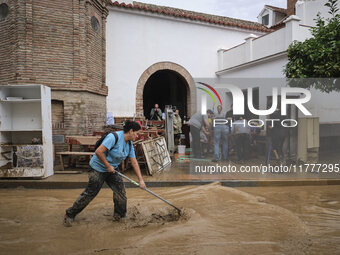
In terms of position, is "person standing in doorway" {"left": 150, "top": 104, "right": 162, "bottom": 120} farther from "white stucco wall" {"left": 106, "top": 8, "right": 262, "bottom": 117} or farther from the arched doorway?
the arched doorway

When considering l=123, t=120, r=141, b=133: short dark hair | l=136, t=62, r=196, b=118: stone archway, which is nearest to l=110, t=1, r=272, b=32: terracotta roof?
l=136, t=62, r=196, b=118: stone archway

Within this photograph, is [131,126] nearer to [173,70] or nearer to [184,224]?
[184,224]

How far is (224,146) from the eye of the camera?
9.09m

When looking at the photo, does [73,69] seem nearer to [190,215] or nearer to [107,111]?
[107,111]

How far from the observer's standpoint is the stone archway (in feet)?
39.5

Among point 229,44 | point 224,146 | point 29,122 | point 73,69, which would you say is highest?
point 229,44

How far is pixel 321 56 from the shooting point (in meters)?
6.80

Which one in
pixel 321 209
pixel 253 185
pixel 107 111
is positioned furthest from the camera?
pixel 107 111

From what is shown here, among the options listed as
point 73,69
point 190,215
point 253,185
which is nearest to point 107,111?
point 73,69

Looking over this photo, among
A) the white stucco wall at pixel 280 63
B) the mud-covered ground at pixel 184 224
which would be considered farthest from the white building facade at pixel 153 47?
the mud-covered ground at pixel 184 224

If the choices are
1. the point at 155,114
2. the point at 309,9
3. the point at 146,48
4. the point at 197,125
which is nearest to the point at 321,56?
the point at 197,125

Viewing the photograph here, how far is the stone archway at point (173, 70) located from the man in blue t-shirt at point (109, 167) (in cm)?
758

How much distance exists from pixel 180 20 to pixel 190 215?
10.0 m

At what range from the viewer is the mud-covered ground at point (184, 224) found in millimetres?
3730
